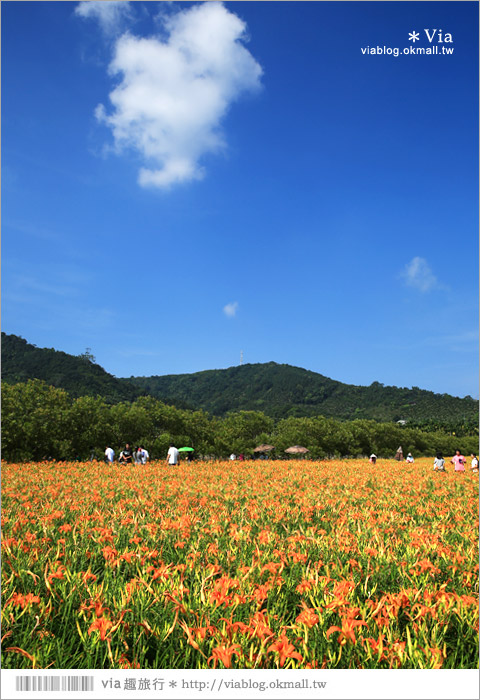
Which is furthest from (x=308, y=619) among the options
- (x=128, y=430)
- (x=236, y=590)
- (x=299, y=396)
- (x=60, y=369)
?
(x=299, y=396)

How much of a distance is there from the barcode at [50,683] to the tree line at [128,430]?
1708cm

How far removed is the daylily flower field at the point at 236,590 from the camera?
1.90 m

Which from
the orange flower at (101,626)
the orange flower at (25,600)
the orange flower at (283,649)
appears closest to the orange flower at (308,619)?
the orange flower at (283,649)

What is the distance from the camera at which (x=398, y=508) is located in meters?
5.90

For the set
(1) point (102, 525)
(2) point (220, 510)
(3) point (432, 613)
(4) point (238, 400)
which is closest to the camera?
(3) point (432, 613)

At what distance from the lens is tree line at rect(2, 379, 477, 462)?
17812 mm

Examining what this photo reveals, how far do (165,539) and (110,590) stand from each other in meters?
1.16

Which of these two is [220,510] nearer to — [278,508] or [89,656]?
[278,508]

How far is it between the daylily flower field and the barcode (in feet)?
0.84

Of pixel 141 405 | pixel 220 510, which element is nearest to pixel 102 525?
pixel 220 510

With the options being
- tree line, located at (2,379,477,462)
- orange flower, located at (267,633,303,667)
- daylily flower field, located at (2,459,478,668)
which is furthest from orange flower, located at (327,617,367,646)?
tree line, located at (2,379,477,462)

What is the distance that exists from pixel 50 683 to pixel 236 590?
4.53ft

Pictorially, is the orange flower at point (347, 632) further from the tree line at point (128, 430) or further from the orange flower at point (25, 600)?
the tree line at point (128, 430)

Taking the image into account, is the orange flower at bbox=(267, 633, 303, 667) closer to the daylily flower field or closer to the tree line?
the daylily flower field
